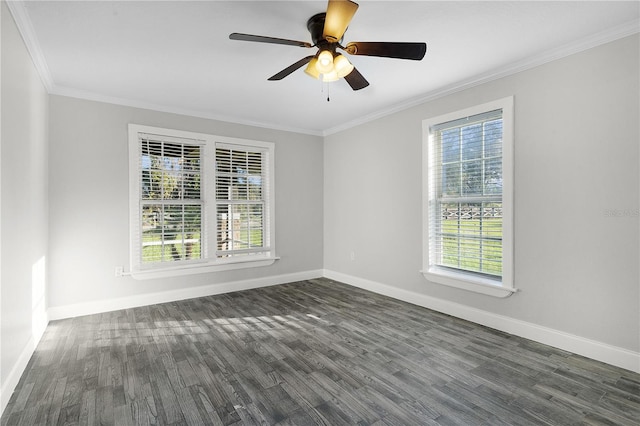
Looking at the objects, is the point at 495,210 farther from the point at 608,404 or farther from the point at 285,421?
the point at 285,421

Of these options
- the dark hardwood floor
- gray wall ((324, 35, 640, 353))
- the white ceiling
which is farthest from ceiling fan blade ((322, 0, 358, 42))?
the dark hardwood floor

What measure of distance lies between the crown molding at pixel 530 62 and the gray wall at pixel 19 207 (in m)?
3.76

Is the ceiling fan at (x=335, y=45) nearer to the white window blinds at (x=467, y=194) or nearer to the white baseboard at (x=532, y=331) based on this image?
the white window blinds at (x=467, y=194)

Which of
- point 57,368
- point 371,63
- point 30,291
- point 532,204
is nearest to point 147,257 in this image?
point 30,291

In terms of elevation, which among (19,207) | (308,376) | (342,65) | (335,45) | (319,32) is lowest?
(308,376)

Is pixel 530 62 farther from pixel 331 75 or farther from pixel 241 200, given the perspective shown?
pixel 241 200

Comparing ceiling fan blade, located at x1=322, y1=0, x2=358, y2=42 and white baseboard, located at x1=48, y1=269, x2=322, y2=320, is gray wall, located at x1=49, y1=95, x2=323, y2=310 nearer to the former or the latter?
white baseboard, located at x1=48, y1=269, x2=322, y2=320

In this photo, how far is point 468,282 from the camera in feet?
11.3

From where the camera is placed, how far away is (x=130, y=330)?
128 inches

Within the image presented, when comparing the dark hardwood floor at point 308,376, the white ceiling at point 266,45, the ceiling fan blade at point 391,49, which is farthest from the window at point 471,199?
the ceiling fan blade at point 391,49

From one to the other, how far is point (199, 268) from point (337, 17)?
3668mm

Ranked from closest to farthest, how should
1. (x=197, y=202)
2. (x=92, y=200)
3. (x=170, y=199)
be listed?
(x=92, y=200)
(x=170, y=199)
(x=197, y=202)

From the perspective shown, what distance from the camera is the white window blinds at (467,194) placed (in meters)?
3.27

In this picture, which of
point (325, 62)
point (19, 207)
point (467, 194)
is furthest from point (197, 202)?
point (467, 194)
